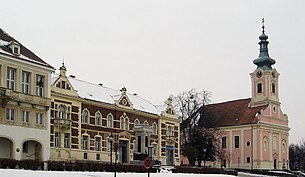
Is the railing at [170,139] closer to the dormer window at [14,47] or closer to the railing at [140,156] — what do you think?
the railing at [140,156]

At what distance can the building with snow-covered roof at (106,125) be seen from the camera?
174ft

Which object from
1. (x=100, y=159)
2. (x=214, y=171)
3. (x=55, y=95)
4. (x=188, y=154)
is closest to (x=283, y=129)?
(x=188, y=154)

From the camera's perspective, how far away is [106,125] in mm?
59781

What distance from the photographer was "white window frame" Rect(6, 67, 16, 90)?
142 ft

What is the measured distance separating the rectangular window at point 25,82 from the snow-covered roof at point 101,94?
7534 millimetres

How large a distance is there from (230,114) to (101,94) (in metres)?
41.4

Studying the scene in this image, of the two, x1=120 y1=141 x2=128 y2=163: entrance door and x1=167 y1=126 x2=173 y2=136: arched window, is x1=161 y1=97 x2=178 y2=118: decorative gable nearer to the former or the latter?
x1=167 y1=126 x2=173 y2=136: arched window

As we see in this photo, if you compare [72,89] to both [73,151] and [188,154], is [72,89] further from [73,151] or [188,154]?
[188,154]

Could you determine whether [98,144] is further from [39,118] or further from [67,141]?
[39,118]

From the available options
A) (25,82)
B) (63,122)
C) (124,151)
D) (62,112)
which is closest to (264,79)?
(124,151)

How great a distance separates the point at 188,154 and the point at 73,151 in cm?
2531

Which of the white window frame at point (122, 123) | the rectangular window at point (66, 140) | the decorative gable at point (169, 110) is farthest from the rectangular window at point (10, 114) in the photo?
the decorative gable at point (169, 110)

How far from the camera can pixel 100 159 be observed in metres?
57.9

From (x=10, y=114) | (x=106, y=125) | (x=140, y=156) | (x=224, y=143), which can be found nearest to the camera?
(x=10, y=114)
